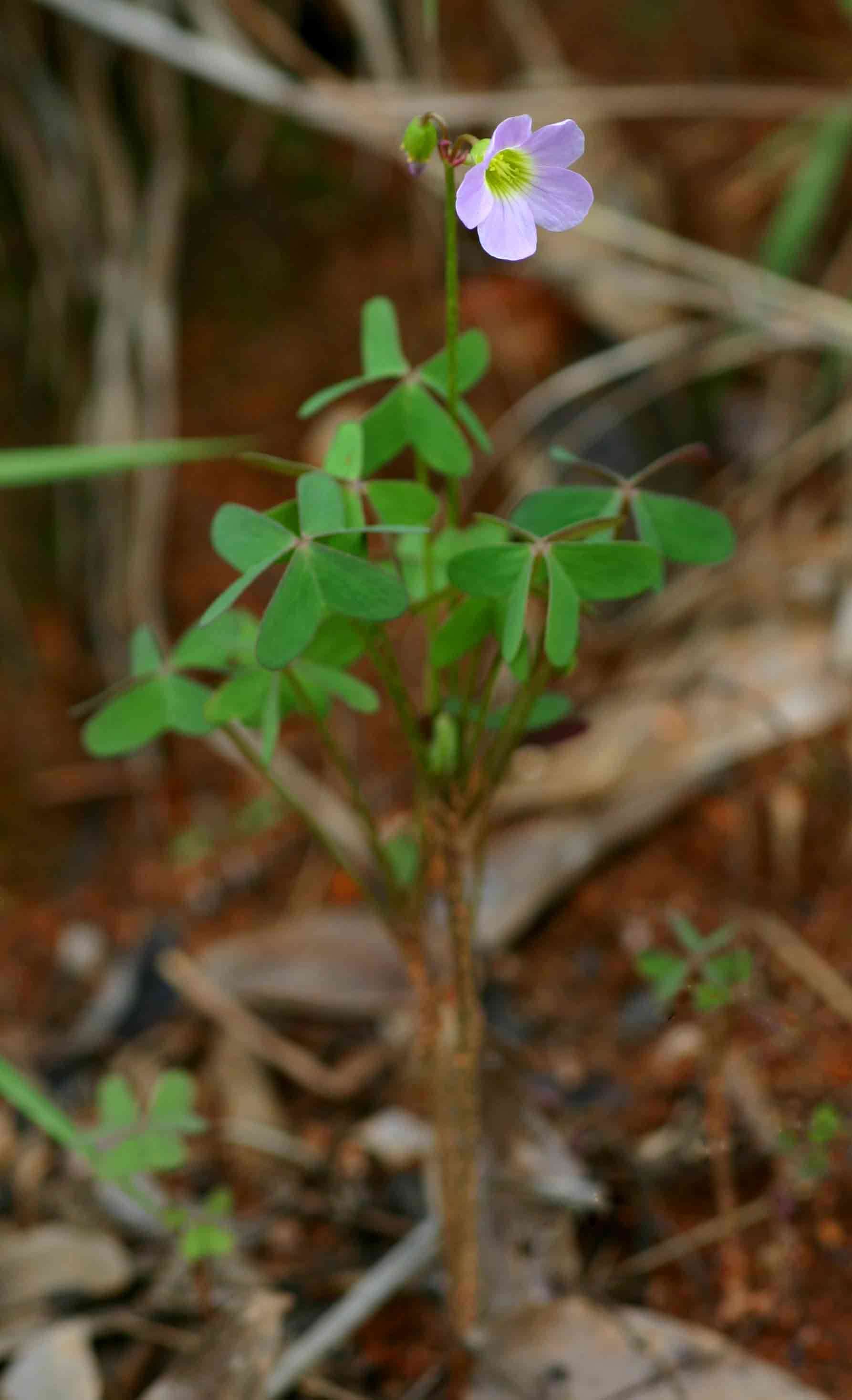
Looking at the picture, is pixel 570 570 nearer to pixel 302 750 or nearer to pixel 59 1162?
pixel 59 1162

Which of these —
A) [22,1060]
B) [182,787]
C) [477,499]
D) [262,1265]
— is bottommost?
[262,1265]

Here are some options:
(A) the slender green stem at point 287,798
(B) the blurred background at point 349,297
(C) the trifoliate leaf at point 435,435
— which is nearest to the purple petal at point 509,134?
(C) the trifoliate leaf at point 435,435

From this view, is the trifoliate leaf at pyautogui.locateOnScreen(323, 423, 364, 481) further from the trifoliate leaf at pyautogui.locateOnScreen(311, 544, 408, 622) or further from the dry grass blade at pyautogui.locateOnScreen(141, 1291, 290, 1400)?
the dry grass blade at pyautogui.locateOnScreen(141, 1291, 290, 1400)

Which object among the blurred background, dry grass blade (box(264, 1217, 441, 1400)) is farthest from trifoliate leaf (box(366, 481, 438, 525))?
the blurred background

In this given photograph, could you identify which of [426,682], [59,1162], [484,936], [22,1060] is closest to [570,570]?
[426,682]

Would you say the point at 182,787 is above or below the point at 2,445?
below

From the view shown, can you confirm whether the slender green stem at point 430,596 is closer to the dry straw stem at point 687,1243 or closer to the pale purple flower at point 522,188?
the pale purple flower at point 522,188

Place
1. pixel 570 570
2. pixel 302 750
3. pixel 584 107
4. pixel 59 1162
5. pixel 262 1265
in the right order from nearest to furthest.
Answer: pixel 570 570, pixel 262 1265, pixel 59 1162, pixel 584 107, pixel 302 750

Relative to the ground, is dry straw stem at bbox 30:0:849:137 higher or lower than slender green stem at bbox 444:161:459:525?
higher
